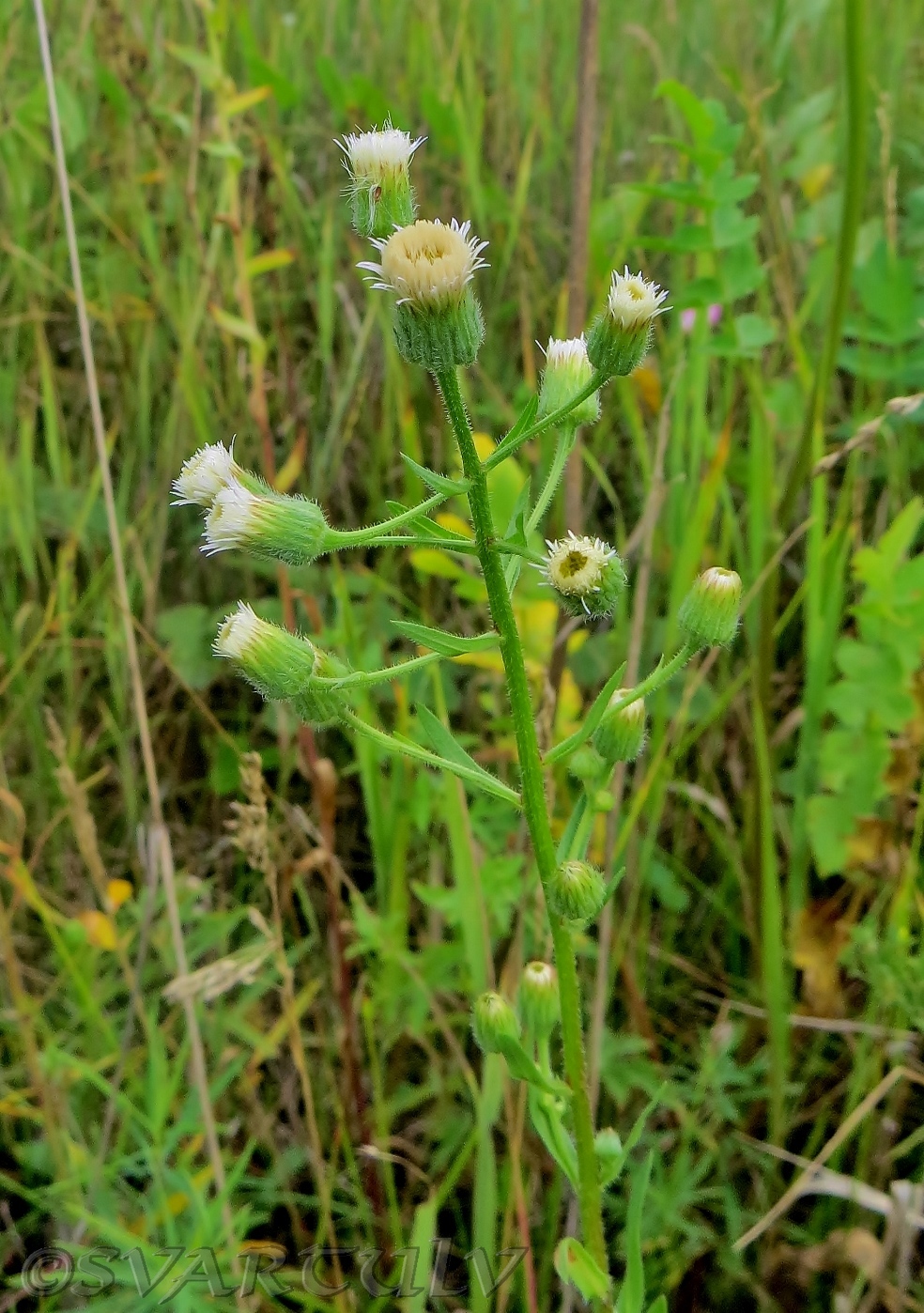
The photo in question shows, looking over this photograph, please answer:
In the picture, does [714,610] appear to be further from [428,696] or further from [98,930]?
[98,930]

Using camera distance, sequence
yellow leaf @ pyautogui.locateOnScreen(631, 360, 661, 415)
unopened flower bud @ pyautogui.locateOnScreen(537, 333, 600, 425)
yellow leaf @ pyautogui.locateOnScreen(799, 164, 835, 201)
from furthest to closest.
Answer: yellow leaf @ pyautogui.locateOnScreen(799, 164, 835, 201)
yellow leaf @ pyautogui.locateOnScreen(631, 360, 661, 415)
unopened flower bud @ pyautogui.locateOnScreen(537, 333, 600, 425)

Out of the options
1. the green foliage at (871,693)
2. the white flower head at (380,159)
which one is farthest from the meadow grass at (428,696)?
the white flower head at (380,159)

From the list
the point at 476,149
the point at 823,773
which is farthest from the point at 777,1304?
the point at 476,149

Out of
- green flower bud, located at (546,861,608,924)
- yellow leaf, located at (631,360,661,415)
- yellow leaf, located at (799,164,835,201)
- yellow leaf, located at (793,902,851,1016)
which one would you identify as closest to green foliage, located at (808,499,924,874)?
yellow leaf, located at (793,902,851,1016)

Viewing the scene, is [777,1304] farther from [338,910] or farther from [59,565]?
[59,565]

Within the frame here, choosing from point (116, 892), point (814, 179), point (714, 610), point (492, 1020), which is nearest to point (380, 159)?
point (714, 610)

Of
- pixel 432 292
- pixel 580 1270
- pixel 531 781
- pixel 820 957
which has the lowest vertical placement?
pixel 580 1270

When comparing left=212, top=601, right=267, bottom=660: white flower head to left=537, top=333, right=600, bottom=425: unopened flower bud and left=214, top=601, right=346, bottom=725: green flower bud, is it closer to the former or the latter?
left=214, top=601, right=346, bottom=725: green flower bud
